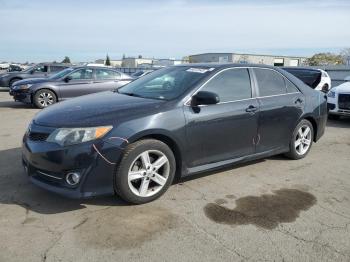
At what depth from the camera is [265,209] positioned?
4.29m

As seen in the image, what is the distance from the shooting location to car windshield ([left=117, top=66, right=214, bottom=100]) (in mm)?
4859

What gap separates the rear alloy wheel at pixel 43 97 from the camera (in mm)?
12555

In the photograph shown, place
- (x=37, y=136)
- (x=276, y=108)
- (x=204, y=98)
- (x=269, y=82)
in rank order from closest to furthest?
(x=37, y=136) → (x=204, y=98) → (x=276, y=108) → (x=269, y=82)

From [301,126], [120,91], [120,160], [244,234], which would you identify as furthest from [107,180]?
[301,126]

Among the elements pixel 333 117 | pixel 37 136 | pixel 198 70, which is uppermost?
pixel 198 70

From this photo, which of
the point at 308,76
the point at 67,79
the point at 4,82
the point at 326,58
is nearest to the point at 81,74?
the point at 67,79

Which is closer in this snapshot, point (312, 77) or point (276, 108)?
point (276, 108)

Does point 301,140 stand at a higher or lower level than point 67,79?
lower

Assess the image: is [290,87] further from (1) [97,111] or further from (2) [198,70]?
(1) [97,111]

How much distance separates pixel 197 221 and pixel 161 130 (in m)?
1.08

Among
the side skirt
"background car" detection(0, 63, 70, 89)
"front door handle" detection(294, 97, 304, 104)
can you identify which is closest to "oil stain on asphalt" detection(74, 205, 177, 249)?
the side skirt

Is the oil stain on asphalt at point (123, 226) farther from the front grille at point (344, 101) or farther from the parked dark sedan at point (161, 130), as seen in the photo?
the front grille at point (344, 101)

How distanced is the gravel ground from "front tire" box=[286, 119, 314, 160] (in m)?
0.63

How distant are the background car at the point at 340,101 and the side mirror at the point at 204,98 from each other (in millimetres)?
6918
